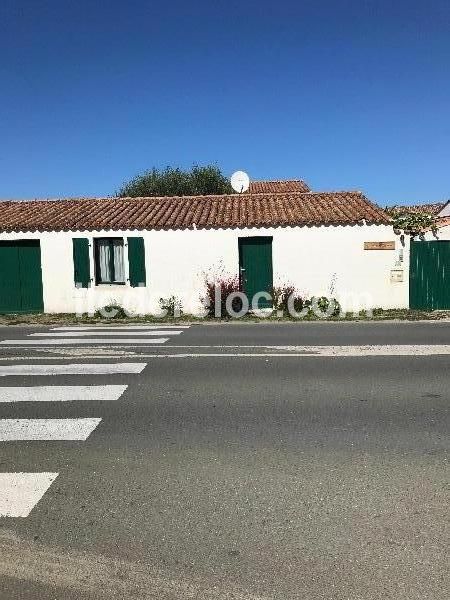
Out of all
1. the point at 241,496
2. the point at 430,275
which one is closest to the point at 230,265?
the point at 430,275

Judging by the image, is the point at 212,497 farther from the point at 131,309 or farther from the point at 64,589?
the point at 131,309

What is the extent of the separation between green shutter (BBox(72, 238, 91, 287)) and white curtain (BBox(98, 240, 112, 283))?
0.45 m

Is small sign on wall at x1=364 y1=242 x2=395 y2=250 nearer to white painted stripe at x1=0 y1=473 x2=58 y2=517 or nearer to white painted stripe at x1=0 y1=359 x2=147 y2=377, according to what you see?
white painted stripe at x1=0 y1=359 x2=147 y2=377

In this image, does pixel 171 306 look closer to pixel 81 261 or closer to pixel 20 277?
pixel 81 261

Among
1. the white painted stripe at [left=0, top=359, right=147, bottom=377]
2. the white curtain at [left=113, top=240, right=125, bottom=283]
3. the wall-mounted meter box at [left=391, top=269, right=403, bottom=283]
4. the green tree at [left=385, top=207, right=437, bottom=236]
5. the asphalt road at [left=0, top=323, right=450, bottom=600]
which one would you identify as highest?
the green tree at [left=385, top=207, right=437, bottom=236]

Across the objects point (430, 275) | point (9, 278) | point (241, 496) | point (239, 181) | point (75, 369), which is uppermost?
point (239, 181)

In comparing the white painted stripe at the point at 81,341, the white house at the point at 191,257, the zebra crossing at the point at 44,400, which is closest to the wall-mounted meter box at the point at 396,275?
the white house at the point at 191,257

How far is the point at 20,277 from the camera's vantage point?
15.7m

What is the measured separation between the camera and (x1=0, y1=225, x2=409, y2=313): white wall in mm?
14836

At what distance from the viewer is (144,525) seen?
3162 millimetres

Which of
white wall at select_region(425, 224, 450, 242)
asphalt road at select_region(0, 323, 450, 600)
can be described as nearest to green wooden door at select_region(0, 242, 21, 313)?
asphalt road at select_region(0, 323, 450, 600)

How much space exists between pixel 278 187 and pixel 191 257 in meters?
13.6

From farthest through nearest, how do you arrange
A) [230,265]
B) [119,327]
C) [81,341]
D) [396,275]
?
[230,265] → [396,275] → [119,327] → [81,341]

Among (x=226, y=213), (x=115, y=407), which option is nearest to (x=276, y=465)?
(x=115, y=407)
